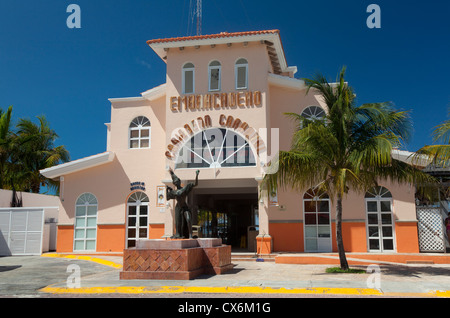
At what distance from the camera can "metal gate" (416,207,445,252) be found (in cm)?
1836

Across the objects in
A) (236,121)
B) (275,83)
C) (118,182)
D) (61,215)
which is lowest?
(61,215)

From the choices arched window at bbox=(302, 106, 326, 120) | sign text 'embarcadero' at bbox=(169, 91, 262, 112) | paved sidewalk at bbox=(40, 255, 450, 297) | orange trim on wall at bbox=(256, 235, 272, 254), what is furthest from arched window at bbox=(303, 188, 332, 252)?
paved sidewalk at bbox=(40, 255, 450, 297)

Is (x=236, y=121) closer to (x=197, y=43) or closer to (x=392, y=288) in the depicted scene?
(x=197, y=43)

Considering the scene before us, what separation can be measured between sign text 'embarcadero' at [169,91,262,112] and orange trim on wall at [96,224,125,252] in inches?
252

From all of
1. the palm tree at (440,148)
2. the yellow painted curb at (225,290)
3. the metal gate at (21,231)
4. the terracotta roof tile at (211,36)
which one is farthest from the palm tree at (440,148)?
the metal gate at (21,231)

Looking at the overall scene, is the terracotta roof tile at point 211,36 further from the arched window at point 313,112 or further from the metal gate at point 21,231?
the metal gate at point 21,231

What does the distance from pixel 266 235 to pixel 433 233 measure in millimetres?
7030

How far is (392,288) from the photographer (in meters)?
10.3

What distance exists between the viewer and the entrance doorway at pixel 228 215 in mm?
23181

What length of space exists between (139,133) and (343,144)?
11.7 m

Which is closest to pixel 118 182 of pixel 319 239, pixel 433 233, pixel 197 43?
pixel 197 43

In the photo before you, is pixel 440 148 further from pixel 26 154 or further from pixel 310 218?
pixel 26 154

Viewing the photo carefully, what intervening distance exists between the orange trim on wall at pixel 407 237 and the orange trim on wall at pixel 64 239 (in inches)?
599

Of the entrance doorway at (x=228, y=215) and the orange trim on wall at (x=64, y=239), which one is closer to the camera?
the orange trim on wall at (x=64, y=239)
